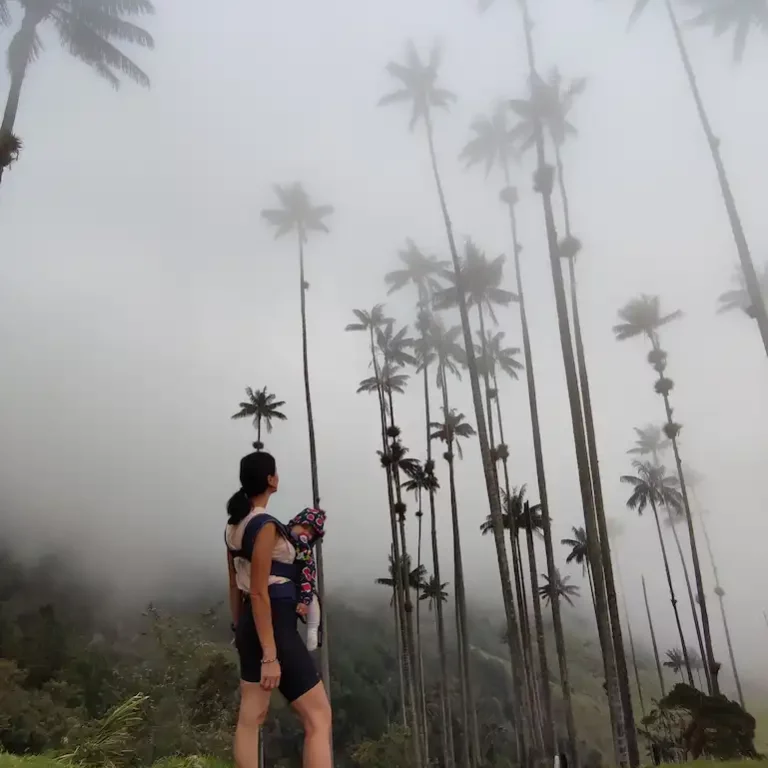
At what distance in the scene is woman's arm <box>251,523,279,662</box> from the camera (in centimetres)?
299

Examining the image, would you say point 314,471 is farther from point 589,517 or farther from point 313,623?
point 313,623

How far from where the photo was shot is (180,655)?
3216 cm

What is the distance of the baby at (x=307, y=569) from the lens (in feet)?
10.8

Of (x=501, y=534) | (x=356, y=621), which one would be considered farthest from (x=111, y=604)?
(x=501, y=534)

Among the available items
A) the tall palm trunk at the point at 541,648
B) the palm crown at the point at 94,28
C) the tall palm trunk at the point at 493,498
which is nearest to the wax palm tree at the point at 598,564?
the tall palm trunk at the point at 493,498

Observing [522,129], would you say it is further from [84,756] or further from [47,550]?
[47,550]

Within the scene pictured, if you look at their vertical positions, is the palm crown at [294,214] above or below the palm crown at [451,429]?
above

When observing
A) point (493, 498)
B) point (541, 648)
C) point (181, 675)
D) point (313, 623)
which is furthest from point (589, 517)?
point (181, 675)

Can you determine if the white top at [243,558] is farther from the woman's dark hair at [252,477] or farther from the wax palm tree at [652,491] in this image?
the wax palm tree at [652,491]

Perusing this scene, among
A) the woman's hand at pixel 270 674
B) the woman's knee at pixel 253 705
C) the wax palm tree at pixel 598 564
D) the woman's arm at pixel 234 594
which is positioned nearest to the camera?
the woman's hand at pixel 270 674

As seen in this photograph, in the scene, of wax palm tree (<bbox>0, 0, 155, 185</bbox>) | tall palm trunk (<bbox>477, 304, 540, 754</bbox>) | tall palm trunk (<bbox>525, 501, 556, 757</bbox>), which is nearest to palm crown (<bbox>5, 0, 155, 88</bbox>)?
wax palm tree (<bbox>0, 0, 155, 185</bbox>)

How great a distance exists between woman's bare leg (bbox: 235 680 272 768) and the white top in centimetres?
49

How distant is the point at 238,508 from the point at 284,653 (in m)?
0.78

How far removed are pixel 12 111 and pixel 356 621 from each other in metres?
91.6
